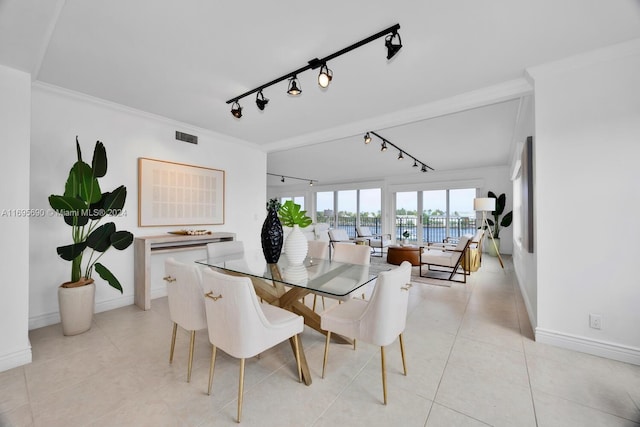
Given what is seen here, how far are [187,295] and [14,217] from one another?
159cm

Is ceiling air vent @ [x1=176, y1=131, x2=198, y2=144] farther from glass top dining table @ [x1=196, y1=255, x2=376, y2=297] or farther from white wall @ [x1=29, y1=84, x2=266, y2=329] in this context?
glass top dining table @ [x1=196, y1=255, x2=376, y2=297]

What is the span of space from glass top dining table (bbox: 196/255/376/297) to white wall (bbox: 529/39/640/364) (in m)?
1.69

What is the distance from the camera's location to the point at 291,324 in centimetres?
173

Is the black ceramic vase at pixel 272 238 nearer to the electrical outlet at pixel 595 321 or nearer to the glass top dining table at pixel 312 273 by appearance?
the glass top dining table at pixel 312 273

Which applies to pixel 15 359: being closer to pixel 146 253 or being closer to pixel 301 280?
pixel 146 253

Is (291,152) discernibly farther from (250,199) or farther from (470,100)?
(470,100)

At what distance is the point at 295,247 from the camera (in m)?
2.50

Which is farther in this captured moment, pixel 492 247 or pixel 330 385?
pixel 492 247

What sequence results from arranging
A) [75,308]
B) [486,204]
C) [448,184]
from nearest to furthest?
1. [75,308]
2. [486,204]
3. [448,184]

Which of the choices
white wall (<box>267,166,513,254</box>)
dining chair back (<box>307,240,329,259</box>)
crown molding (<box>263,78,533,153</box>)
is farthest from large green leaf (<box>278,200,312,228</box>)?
white wall (<box>267,166,513,254</box>)

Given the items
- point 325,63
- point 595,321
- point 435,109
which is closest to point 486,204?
point 435,109

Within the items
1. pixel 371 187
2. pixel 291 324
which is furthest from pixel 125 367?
pixel 371 187

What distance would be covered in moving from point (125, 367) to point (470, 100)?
405cm

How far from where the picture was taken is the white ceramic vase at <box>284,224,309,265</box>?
8.18 ft
